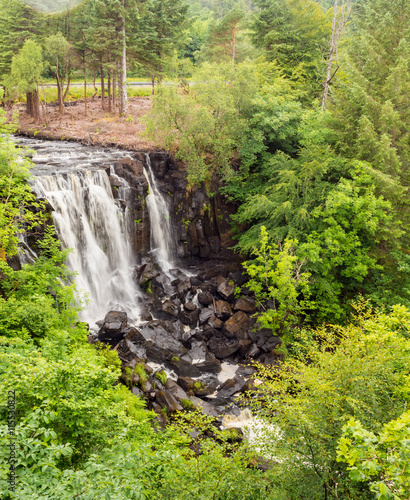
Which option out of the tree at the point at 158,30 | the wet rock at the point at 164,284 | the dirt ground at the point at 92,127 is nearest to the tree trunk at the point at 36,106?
the dirt ground at the point at 92,127

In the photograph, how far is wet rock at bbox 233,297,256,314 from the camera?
1939 cm

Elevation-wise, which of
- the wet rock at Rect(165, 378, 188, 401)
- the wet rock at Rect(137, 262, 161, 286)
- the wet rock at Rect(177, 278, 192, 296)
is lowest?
the wet rock at Rect(165, 378, 188, 401)

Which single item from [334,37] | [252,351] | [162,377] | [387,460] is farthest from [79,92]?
[387,460]

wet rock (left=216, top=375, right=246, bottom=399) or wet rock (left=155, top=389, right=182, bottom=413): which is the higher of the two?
wet rock (left=155, top=389, right=182, bottom=413)

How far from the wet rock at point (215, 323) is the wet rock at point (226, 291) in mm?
1786

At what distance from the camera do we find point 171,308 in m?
19.1

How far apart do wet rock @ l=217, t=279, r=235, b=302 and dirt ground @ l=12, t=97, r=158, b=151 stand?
11109 mm

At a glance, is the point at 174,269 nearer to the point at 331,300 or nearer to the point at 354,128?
the point at 331,300

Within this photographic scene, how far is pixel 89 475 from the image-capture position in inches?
212

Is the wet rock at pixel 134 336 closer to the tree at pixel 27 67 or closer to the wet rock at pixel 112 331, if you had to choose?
the wet rock at pixel 112 331

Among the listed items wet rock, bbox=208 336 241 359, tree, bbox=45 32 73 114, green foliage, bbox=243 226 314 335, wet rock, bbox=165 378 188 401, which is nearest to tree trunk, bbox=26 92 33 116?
tree, bbox=45 32 73 114

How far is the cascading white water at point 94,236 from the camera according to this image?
706 inches

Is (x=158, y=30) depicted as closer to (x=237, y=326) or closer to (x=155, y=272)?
(x=155, y=272)

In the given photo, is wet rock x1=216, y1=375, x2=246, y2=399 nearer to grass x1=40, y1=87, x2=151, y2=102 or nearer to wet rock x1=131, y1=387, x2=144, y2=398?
wet rock x1=131, y1=387, x2=144, y2=398
